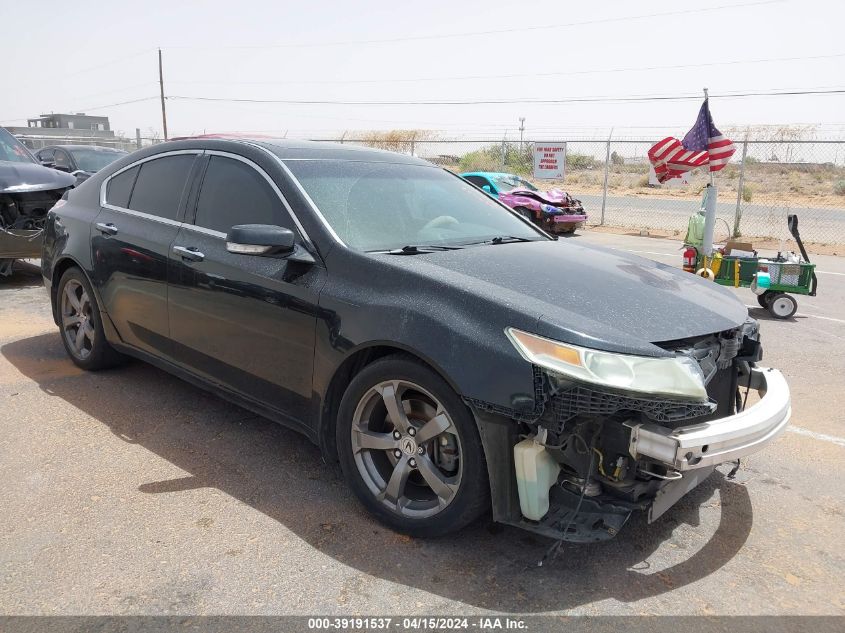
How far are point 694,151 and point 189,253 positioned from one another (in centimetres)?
715

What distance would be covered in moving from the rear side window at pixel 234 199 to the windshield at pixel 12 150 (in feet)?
20.8

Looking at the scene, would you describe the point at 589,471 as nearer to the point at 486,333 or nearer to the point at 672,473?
the point at 672,473

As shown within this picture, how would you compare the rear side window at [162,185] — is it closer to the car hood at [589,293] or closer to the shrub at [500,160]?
the car hood at [589,293]

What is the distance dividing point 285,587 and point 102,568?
0.76 meters

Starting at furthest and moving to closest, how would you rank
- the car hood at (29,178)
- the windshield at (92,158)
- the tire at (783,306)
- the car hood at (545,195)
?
1. the car hood at (545,195)
2. the windshield at (92,158)
3. the car hood at (29,178)
4. the tire at (783,306)

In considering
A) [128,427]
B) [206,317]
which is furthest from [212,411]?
[206,317]

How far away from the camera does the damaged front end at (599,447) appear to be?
259 centimetres

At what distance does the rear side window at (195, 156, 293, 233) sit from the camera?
3717mm

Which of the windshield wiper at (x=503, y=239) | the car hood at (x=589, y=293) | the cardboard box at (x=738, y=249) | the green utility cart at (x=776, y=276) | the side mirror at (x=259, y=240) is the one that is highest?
the side mirror at (x=259, y=240)

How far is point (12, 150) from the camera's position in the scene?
364 inches

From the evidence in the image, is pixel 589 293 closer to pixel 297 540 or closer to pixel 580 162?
pixel 297 540

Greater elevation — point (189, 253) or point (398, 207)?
point (398, 207)

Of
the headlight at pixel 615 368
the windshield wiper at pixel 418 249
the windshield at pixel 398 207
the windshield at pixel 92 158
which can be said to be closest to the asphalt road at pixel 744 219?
the windshield at pixel 92 158

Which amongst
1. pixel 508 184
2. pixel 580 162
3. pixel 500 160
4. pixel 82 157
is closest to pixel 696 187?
pixel 580 162
